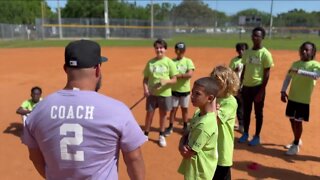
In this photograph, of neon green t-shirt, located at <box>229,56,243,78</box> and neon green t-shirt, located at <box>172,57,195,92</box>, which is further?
neon green t-shirt, located at <box>229,56,243,78</box>

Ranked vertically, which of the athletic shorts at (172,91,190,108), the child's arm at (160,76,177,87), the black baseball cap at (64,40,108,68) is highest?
the black baseball cap at (64,40,108,68)

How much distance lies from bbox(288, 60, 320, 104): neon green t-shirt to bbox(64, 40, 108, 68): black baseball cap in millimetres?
4868

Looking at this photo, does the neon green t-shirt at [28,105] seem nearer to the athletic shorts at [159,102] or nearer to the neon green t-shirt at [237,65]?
the athletic shorts at [159,102]

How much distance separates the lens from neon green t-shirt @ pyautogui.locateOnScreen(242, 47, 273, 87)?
22.8 feet

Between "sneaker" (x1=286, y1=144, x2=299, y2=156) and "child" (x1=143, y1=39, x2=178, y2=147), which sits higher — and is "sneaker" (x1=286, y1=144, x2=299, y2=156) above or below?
below

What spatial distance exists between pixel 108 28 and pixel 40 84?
3663 centimetres

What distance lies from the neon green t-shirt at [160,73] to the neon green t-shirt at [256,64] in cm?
141

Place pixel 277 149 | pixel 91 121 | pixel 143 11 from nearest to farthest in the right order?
pixel 91 121 < pixel 277 149 < pixel 143 11

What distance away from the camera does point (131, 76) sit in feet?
49.1

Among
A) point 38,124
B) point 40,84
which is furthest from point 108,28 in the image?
point 38,124

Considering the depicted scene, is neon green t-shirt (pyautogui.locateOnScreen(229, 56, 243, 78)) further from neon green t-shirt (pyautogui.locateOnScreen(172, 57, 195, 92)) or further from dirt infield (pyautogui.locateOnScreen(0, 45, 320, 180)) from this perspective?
dirt infield (pyautogui.locateOnScreen(0, 45, 320, 180))

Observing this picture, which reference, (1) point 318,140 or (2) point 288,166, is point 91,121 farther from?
(1) point 318,140

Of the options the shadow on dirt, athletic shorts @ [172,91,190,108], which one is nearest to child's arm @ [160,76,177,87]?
athletic shorts @ [172,91,190,108]

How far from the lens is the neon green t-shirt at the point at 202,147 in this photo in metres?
3.38
